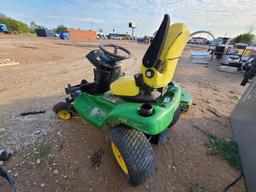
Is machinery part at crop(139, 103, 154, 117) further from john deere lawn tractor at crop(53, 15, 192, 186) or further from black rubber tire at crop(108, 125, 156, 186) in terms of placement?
black rubber tire at crop(108, 125, 156, 186)

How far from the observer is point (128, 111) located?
1.47 metres

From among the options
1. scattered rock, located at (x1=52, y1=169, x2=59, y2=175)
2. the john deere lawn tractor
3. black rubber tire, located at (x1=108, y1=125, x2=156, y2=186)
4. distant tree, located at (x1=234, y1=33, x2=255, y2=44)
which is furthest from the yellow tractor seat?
distant tree, located at (x1=234, y1=33, x2=255, y2=44)

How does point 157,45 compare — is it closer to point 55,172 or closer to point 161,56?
point 161,56

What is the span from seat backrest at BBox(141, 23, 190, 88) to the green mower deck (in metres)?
0.28

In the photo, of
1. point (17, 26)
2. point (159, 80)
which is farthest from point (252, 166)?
point (17, 26)

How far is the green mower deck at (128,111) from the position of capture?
4.46 ft

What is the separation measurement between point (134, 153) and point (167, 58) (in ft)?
3.03

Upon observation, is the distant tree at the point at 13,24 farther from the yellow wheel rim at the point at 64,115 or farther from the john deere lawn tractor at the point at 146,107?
the john deere lawn tractor at the point at 146,107

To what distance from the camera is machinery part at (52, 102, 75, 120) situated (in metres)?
2.40

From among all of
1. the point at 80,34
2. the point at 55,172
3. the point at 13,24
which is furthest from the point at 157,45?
the point at 13,24

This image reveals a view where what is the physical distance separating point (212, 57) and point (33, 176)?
503 inches

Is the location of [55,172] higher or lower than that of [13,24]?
higher

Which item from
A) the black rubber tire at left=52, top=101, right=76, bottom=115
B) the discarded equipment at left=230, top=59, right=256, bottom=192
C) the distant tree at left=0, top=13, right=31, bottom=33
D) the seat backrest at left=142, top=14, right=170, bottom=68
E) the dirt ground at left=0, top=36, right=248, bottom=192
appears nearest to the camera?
the seat backrest at left=142, top=14, right=170, bottom=68

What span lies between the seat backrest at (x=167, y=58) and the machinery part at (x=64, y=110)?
1.45 metres
